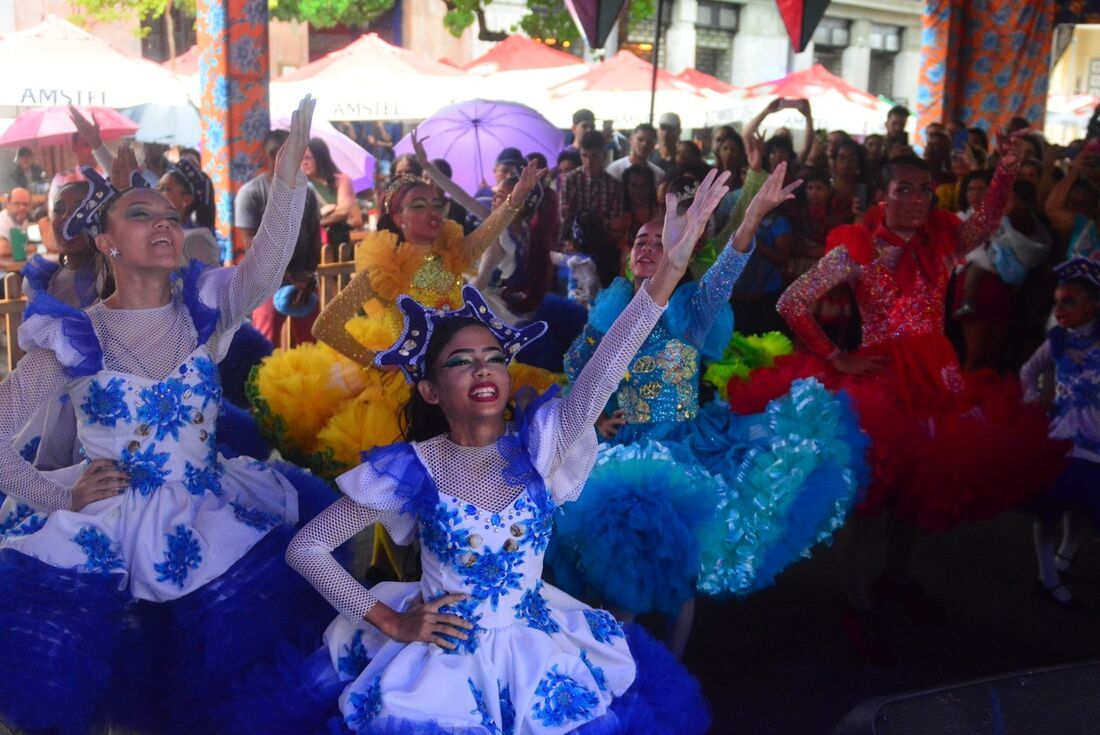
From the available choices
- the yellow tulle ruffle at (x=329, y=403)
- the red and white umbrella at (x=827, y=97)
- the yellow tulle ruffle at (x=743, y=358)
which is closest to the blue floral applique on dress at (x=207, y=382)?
the yellow tulle ruffle at (x=329, y=403)

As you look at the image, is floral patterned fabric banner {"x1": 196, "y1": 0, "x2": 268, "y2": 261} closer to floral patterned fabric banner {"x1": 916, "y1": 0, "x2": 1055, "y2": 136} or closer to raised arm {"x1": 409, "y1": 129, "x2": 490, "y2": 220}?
raised arm {"x1": 409, "y1": 129, "x2": 490, "y2": 220}

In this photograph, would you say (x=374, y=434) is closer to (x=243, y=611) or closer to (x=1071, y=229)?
(x=243, y=611)

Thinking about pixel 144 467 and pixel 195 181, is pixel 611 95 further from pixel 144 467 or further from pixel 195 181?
pixel 144 467

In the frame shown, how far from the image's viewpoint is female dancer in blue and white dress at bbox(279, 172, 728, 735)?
314 cm

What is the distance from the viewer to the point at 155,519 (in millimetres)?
3820

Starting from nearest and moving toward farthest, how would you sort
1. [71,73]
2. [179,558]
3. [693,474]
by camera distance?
[179,558] < [693,474] < [71,73]

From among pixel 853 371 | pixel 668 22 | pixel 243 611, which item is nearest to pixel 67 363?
pixel 243 611

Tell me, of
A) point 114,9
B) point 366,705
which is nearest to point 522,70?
point 114,9

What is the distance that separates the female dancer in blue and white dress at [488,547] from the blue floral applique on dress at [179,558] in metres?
0.53

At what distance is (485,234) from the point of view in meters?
6.15

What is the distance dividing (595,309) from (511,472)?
174cm

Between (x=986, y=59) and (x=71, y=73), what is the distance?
38.0 ft

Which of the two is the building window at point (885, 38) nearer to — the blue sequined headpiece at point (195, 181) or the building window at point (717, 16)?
the building window at point (717, 16)

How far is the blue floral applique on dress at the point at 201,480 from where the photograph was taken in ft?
13.0
